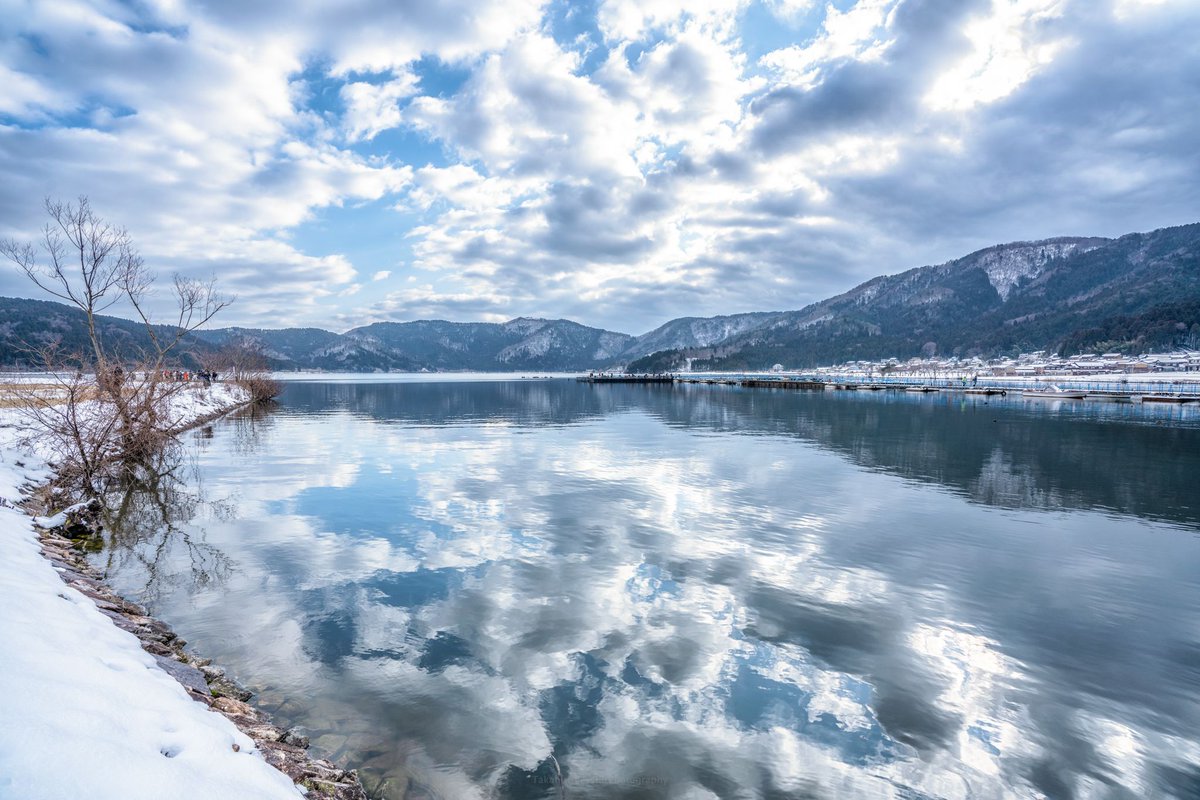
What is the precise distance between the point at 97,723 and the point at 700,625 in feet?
31.2

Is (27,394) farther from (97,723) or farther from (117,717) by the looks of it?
(97,723)

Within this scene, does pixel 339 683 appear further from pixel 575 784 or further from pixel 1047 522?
pixel 1047 522

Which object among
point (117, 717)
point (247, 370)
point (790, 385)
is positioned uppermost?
point (247, 370)

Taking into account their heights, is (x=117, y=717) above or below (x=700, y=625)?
above

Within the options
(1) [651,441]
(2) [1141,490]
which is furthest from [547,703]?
(1) [651,441]

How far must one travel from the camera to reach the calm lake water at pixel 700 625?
25.8ft

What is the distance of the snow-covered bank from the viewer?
173 inches

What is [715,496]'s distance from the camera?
2377cm

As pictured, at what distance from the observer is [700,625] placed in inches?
465

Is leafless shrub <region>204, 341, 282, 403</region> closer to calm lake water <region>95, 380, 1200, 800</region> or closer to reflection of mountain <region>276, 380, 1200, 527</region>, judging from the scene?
reflection of mountain <region>276, 380, 1200, 527</region>

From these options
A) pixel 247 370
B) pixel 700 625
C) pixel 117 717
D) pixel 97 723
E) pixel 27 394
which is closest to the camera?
pixel 97 723

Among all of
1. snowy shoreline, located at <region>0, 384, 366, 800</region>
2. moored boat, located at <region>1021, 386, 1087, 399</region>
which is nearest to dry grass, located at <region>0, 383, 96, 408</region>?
snowy shoreline, located at <region>0, 384, 366, 800</region>

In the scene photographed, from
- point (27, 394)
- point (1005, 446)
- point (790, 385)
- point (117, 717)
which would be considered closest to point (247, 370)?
point (27, 394)

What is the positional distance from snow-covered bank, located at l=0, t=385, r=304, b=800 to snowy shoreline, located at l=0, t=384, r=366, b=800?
0.04 feet
